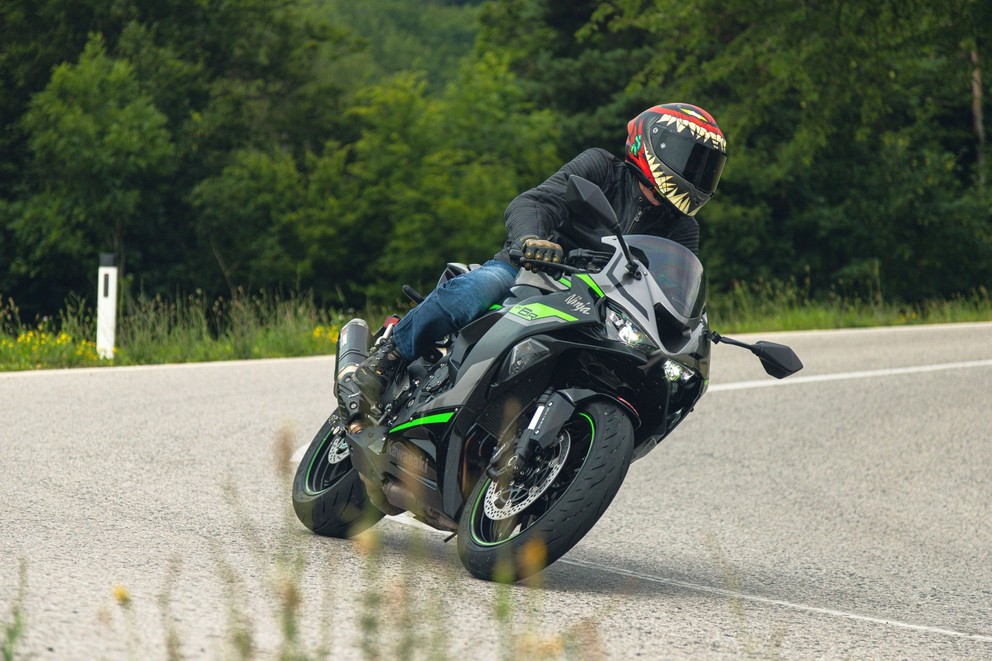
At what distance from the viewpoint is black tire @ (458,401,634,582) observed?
4574 millimetres

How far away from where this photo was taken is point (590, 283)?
5008mm

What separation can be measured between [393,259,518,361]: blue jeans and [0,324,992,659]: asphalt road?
793mm

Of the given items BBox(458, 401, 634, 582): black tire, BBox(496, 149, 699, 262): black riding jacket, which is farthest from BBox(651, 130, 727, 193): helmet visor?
BBox(458, 401, 634, 582): black tire

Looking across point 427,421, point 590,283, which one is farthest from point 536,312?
point 427,421

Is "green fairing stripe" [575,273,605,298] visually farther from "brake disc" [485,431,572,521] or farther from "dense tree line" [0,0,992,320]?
"dense tree line" [0,0,992,320]

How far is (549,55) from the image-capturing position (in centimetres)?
4175

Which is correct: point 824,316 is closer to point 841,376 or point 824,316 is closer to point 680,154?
point 841,376

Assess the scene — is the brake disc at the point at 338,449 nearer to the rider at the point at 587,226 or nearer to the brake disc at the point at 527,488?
the rider at the point at 587,226

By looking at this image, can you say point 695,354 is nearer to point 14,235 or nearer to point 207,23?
point 14,235

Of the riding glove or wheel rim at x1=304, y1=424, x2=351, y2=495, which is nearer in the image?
the riding glove

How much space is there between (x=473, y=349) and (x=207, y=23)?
42587 millimetres

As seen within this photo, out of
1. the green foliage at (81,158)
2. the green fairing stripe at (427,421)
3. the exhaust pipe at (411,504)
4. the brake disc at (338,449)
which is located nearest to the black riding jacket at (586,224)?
the green fairing stripe at (427,421)

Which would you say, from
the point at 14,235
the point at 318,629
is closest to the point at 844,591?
the point at 318,629

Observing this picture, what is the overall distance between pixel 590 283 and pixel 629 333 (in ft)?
0.91
